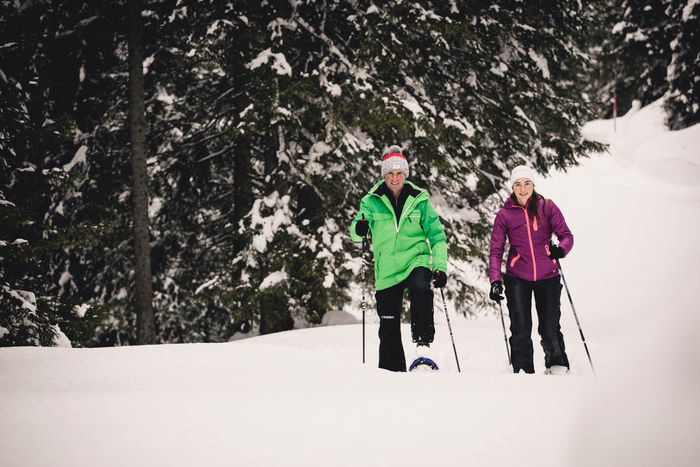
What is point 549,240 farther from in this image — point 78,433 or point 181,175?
point 181,175

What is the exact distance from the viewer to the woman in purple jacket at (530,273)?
449 centimetres

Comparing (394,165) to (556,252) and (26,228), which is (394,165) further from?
(26,228)

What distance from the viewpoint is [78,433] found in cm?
212

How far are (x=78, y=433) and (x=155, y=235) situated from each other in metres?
10.4

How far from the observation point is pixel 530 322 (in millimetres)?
4504

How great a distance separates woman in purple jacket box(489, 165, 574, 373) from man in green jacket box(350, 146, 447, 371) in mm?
697

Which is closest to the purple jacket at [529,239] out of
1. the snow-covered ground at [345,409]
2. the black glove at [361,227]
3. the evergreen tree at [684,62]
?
the black glove at [361,227]

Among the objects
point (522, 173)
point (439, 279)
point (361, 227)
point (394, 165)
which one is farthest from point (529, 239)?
point (361, 227)

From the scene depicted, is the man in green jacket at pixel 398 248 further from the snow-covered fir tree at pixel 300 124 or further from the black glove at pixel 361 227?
the snow-covered fir tree at pixel 300 124

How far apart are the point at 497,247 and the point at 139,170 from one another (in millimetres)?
6808

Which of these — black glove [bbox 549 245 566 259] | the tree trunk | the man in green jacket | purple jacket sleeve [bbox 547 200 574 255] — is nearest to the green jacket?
the man in green jacket

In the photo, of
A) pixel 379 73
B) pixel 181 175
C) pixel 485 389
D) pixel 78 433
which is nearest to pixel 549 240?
pixel 485 389

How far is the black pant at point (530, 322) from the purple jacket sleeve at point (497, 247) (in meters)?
0.19

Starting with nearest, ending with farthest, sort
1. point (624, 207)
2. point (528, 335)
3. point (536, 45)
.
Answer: point (528, 335), point (536, 45), point (624, 207)
